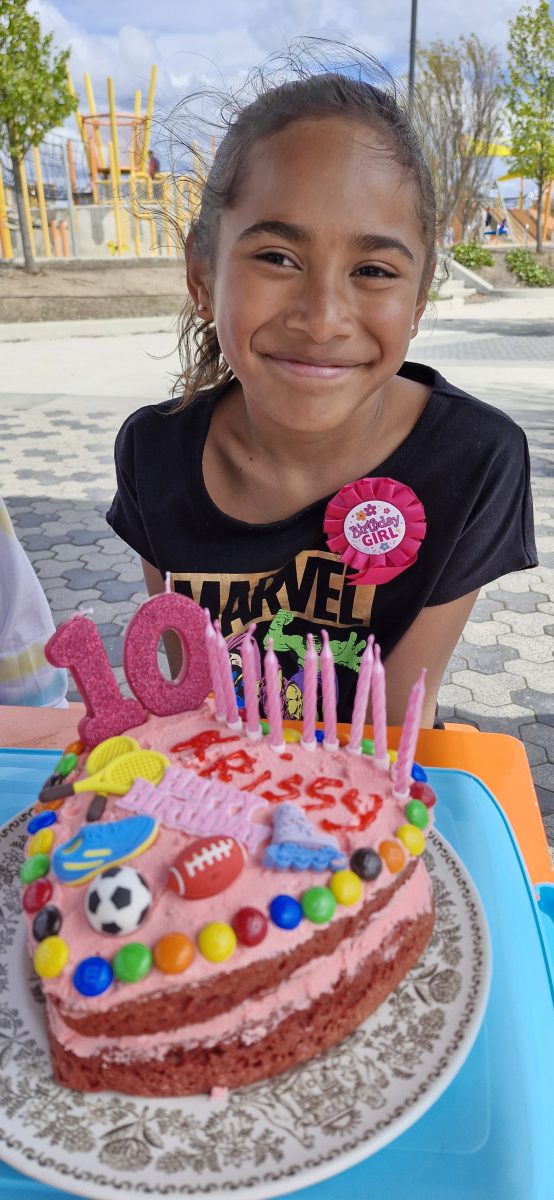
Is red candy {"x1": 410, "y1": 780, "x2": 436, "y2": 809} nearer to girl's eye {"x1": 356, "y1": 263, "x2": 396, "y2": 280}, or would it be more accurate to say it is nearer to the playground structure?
girl's eye {"x1": 356, "y1": 263, "x2": 396, "y2": 280}

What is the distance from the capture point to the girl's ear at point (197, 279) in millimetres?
1436

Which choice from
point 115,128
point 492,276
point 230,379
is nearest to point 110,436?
point 230,379

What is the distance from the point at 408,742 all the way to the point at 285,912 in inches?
8.7

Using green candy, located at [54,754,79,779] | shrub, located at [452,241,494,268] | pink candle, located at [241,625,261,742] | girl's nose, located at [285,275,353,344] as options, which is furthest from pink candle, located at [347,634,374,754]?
shrub, located at [452,241,494,268]

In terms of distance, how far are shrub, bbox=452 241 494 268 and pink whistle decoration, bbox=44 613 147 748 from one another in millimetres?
17575

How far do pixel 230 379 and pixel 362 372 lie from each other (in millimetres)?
508

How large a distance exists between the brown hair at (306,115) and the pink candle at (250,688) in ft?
2.37

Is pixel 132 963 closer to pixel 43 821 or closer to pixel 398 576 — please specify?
pixel 43 821

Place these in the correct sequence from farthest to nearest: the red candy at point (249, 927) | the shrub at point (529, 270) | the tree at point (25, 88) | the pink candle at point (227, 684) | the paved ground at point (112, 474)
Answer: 1. the shrub at point (529, 270)
2. the tree at point (25, 88)
3. the paved ground at point (112, 474)
4. the pink candle at point (227, 684)
5. the red candy at point (249, 927)

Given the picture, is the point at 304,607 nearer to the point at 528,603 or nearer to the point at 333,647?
the point at 333,647

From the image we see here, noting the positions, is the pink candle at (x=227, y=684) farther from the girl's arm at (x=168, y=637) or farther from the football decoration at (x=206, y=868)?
the girl's arm at (x=168, y=637)

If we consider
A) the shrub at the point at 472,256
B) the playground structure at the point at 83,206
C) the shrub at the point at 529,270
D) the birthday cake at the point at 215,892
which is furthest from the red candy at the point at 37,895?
the shrub at the point at 472,256

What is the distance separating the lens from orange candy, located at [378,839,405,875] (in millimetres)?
828

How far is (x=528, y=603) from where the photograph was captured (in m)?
3.63
